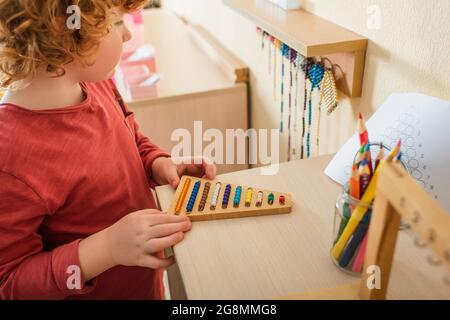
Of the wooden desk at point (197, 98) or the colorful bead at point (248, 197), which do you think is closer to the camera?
the colorful bead at point (248, 197)

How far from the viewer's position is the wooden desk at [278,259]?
0.49 meters

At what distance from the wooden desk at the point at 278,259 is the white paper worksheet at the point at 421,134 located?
9 centimetres

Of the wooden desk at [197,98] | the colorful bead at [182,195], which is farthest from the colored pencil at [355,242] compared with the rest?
the wooden desk at [197,98]

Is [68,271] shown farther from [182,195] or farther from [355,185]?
[355,185]

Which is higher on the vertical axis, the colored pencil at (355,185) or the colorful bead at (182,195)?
the colored pencil at (355,185)

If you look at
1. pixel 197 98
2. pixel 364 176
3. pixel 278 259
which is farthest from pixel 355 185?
pixel 197 98

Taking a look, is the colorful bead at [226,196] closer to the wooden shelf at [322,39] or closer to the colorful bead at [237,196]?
the colorful bead at [237,196]

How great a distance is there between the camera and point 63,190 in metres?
0.63

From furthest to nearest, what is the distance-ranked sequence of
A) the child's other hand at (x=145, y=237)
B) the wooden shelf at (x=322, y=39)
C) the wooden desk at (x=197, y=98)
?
the wooden desk at (x=197, y=98) → the wooden shelf at (x=322, y=39) → the child's other hand at (x=145, y=237)

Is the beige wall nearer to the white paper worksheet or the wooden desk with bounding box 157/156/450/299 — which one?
the white paper worksheet

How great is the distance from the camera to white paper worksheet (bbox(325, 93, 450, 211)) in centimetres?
58

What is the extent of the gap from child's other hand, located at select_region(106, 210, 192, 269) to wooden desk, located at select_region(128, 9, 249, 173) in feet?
2.68

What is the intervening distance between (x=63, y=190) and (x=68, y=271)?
0.12 meters

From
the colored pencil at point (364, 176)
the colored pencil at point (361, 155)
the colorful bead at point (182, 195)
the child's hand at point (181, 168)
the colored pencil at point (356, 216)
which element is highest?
the colored pencil at point (361, 155)
